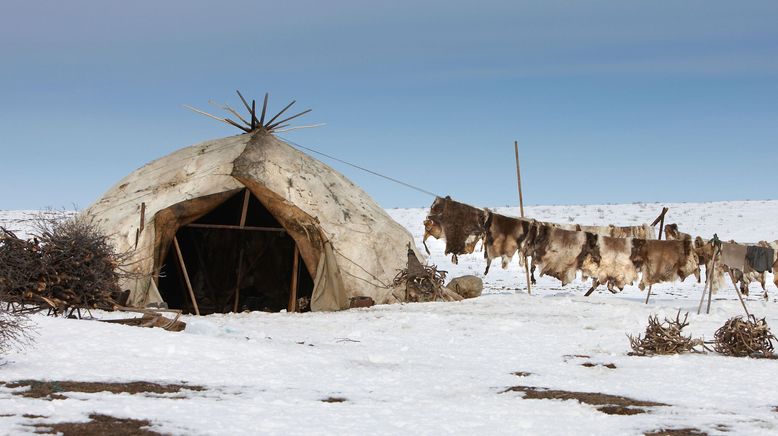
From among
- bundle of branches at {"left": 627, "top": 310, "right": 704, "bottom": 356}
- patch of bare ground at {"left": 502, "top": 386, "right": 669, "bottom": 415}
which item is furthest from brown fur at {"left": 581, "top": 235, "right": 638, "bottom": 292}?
patch of bare ground at {"left": 502, "top": 386, "right": 669, "bottom": 415}

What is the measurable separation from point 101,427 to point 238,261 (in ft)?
49.9

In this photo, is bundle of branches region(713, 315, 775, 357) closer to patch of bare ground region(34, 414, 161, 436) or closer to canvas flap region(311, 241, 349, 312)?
canvas flap region(311, 241, 349, 312)

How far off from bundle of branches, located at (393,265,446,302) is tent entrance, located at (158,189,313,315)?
144 inches

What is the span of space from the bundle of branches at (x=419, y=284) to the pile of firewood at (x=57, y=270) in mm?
6656

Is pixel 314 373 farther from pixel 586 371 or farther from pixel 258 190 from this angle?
pixel 258 190

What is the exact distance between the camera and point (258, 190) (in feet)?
55.4

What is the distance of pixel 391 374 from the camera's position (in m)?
9.09

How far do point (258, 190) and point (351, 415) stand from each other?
1036 centimetres

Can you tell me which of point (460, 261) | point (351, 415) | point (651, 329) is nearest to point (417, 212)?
point (460, 261)

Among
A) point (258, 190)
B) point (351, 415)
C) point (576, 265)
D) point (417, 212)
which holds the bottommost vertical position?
point (351, 415)

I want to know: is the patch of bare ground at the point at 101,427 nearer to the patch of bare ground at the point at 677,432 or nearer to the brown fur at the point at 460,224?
the patch of bare ground at the point at 677,432

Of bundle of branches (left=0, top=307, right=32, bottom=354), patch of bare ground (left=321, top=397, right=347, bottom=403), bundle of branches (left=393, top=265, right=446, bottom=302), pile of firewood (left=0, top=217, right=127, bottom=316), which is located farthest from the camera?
bundle of branches (left=393, top=265, right=446, bottom=302)

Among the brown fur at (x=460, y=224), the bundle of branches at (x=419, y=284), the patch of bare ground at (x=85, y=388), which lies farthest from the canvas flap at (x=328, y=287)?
the patch of bare ground at (x=85, y=388)

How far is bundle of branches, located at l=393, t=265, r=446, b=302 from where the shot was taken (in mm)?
17227
